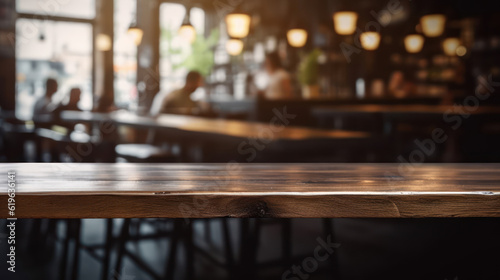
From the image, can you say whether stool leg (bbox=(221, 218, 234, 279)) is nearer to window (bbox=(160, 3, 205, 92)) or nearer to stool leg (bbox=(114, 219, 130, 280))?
stool leg (bbox=(114, 219, 130, 280))

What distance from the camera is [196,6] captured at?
33.5 ft

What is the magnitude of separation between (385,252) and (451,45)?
7335 mm

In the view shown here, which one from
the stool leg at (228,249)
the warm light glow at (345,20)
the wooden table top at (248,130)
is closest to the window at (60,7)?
the wooden table top at (248,130)

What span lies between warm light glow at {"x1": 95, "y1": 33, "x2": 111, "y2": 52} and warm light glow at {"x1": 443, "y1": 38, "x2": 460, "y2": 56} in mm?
5936

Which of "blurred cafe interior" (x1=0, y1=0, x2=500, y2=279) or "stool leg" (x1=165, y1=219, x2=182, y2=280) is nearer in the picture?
"stool leg" (x1=165, y1=219, x2=182, y2=280)

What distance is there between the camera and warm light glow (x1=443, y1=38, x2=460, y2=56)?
7.79 metres

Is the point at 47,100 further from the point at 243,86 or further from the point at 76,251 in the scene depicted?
the point at 243,86

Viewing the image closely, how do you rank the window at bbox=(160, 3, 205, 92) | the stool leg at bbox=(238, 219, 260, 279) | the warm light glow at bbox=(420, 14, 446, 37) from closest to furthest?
1. the stool leg at bbox=(238, 219, 260, 279)
2. the warm light glow at bbox=(420, 14, 446, 37)
3. the window at bbox=(160, 3, 205, 92)

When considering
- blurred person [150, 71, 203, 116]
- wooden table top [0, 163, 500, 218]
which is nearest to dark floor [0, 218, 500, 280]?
wooden table top [0, 163, 500, 218]

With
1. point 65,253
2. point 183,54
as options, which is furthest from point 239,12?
point 183,54

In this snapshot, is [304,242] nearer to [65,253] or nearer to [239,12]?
[65,253]

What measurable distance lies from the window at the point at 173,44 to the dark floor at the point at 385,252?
7.67m

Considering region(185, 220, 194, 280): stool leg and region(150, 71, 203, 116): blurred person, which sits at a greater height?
region(150, 71, 203, 116): blurred person

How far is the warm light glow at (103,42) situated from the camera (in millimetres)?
8352
